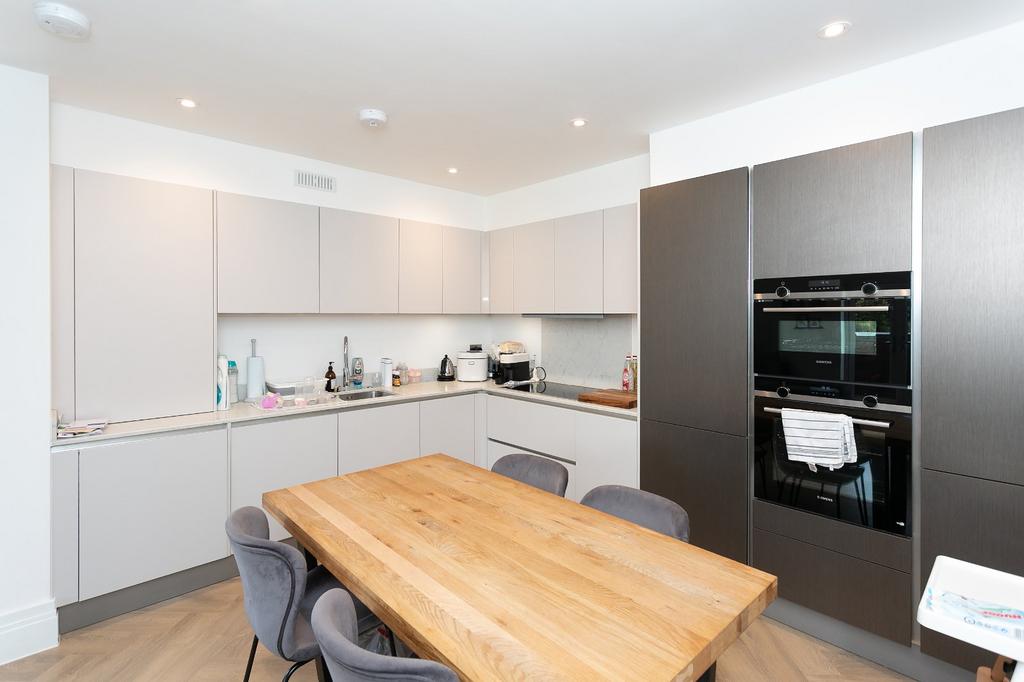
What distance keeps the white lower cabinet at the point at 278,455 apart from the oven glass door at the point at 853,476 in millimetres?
2463

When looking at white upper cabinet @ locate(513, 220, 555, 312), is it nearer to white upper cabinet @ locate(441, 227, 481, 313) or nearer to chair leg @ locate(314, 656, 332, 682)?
white upper cabinet @ locate(441, 227, 481, 313)

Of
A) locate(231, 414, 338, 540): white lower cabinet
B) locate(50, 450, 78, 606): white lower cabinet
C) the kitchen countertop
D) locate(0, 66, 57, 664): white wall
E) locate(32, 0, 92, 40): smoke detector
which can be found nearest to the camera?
locate(32, 0, 92, 40): smoke detector

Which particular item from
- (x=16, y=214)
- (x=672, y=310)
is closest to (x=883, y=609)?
(x=672, y=310)

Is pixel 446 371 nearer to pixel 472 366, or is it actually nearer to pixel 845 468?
pixel 472 366

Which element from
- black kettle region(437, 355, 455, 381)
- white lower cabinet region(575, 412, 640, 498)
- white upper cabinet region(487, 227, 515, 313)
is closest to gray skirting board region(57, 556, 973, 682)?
white lower cabinet region(575, 412, 640, 498)

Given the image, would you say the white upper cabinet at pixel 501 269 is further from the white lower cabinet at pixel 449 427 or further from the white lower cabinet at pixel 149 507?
the white lower cabinet at pixel 149 507

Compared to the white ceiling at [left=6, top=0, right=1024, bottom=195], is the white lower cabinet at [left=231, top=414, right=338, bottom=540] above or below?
below

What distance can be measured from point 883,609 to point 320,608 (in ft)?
7.47

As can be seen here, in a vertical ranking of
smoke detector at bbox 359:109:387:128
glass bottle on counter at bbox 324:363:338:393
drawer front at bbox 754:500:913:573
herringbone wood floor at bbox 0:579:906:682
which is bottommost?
herringbone wood floor at bbox 0:579:906:682

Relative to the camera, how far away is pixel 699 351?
8.68 feet

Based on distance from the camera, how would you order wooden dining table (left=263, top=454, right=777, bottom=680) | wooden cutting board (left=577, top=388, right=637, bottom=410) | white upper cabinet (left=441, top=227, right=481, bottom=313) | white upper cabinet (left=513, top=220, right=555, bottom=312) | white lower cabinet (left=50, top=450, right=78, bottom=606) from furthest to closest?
white upper cabinet (left=441, top=227, right=481, bottom=313)
white upper cabinet (left=513, top=220, right=555, bottom=312)
wooden cutting board (left=577, top=388, right=637, bottom=410)
white lower cabinet (left=50, top=450, right=78, bottom=606)
wooden dining table (left=263, top=454, right=777, bottom=680)

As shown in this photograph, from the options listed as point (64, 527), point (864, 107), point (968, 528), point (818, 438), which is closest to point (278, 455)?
point (64, 527)

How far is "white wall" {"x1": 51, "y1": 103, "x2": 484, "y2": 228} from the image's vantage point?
263 cm

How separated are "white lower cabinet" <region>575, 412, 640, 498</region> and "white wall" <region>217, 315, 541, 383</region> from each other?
4.08 feet
